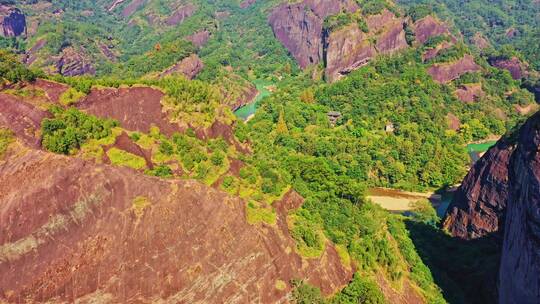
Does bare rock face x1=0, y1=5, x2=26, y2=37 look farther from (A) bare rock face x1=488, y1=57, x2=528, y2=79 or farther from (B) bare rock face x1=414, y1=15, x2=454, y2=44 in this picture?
(A) bare rock face x1=488, y1=57, x2=528, y2=79

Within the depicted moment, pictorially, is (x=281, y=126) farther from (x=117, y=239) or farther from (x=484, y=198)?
(x=117, y=239)

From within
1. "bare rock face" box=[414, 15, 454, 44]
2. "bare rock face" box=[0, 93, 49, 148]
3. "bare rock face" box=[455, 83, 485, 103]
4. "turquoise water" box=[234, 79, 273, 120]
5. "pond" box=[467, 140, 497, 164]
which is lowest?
"turquoise water" box=[234, 79, 273, 120]

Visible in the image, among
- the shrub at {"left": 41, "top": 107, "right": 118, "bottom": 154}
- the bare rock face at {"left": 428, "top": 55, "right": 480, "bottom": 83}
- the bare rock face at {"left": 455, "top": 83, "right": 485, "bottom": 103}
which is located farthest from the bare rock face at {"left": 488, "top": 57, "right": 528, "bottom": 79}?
the shrub at {"left": 41, "top": 107, "right": 118, "bottom": 154}

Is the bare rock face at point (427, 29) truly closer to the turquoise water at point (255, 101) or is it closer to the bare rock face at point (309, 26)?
the bare rock face at point (309, 26)

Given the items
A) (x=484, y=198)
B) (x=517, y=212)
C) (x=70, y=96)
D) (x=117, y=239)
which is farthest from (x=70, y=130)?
(x=484, y=198)

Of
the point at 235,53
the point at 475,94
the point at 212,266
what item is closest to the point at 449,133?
the point at 475,94

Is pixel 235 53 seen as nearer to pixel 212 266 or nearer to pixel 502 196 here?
pixel 502 196
